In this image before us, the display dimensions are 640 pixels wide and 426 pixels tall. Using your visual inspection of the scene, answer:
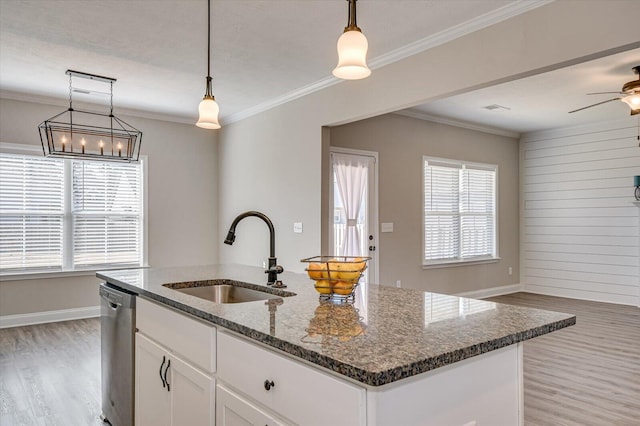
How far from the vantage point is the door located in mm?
5414

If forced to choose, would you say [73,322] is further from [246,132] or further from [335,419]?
[335,419]

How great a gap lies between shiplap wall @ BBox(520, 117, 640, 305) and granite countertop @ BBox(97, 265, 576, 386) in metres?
6.02

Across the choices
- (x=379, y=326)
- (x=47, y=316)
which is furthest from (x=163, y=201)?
(x=379, y=326)

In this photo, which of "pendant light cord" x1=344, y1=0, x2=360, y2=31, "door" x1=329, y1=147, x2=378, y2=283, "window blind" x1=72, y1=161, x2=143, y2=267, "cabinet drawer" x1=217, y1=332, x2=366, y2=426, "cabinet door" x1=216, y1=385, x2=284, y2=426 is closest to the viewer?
"cabinet drawer" x1=217, y1=332, x2=366, y2=426

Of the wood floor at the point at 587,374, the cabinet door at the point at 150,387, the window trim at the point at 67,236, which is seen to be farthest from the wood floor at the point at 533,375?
the cabinet door at the point at 150,387

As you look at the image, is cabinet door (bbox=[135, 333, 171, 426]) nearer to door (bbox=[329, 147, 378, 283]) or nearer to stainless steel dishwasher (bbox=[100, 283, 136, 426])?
stainless steel dishwasher (bbox=[100, 283, 136, 426])

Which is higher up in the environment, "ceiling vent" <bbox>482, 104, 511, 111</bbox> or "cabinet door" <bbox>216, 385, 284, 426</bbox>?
"ceiling vent" <bbox>482, 104, 511, 111</bbox>

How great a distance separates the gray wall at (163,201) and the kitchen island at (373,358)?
179 inches

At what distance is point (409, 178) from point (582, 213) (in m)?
3.01

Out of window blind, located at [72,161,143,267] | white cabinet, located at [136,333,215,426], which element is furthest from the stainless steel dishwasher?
window blind, located at [72,161,143,267]

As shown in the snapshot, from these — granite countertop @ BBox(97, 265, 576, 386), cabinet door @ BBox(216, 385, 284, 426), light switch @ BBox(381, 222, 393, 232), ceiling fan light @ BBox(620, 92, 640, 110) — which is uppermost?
ceiling fan light @ BBox(620, 92, 640, 110)

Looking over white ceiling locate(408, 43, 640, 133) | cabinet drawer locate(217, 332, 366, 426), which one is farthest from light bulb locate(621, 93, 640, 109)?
cabinet drawer locate(217, 332, 366, 426)

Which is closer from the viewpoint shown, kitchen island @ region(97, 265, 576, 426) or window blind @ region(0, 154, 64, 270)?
kitchen island @ region(97, 265, 576, 426)

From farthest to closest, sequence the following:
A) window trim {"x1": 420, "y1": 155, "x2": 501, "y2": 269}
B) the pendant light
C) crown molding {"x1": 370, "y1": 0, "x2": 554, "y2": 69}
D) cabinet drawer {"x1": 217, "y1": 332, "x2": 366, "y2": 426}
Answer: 1. window trim {"x1": 420, "y1": 155, "x2": 501, "y2": 269}
2. crown molding {"x1": 370, "y1": 0, "x2": 554, "y2": 69}
3. the pendant light
4. cabinet drawer {"x1": 217, "y1": 332, "x2": 366, "y2": 426}
